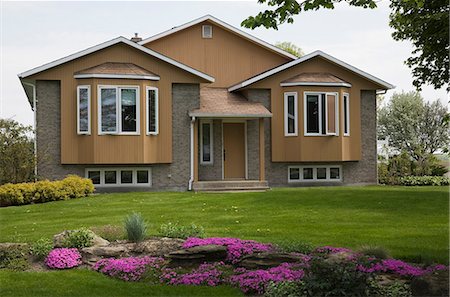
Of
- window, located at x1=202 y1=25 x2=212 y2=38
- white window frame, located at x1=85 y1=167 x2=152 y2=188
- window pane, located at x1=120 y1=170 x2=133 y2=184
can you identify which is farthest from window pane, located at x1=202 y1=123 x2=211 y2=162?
window, located at x1=202 y1=25 x2=212 y2=38

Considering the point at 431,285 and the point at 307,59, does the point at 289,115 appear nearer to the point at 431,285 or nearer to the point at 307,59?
the point at 307,59

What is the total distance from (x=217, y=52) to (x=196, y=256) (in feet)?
61.1

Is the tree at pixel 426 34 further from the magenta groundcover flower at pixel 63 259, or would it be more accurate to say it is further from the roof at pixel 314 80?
the magenta groundcover flower at pixel 63 259

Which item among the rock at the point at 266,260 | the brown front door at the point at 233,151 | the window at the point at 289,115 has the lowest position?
the rock at the point at 266,260

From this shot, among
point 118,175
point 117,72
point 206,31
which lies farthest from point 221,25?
point 118,175

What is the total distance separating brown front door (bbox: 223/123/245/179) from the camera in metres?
25.2

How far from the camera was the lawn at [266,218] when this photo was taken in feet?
32.9

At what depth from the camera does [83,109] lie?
22.4 metres

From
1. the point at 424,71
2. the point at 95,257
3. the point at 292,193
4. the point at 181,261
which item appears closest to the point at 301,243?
the point at 181,261

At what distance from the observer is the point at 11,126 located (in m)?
20.3

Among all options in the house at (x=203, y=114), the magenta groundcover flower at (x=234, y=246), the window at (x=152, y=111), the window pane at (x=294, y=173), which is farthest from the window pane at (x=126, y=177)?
the magenta groundcover flower at (x=234, y=246)

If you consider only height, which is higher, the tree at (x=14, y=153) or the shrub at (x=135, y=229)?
the tree at (x=14, y=153)

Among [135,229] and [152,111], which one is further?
[152,111]

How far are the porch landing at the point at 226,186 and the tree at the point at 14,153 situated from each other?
20.4 feet
